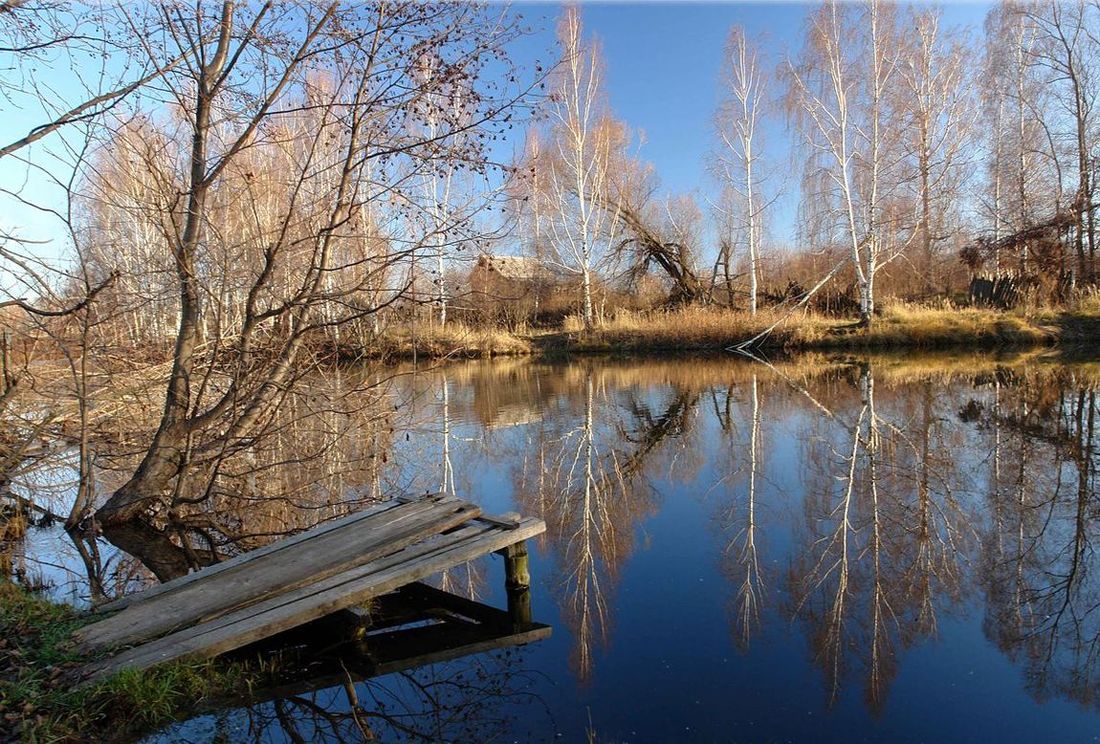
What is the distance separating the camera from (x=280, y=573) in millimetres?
3939

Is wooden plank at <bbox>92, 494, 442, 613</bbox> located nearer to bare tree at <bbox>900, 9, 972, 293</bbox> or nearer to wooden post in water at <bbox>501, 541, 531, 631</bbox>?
wooden post in water at <bbox>501, 541, 531, 631</bbox>

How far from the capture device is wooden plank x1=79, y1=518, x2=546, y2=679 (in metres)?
3.19

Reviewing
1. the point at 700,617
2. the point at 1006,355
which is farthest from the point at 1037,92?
the point at 700,617

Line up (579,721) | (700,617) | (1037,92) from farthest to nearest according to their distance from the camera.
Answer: (1037,92) < (700,617) < (579,721)

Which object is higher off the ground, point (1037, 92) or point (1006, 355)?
point (1037, 92)

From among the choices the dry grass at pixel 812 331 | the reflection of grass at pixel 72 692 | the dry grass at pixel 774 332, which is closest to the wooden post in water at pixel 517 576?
the reflection of grass at pixel 72 692

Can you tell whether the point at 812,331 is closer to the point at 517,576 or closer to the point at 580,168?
the point at 580,168

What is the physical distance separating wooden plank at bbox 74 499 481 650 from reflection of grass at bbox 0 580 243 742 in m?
0.18

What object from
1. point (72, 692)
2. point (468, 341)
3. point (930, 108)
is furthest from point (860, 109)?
point (72, 692)

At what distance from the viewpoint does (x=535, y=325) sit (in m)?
28.9

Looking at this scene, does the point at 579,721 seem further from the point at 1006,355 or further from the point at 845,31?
the point at 845,31

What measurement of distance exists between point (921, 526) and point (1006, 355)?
46.7ft

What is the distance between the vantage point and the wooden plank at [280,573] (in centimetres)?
346

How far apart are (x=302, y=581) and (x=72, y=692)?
1.12 metres
